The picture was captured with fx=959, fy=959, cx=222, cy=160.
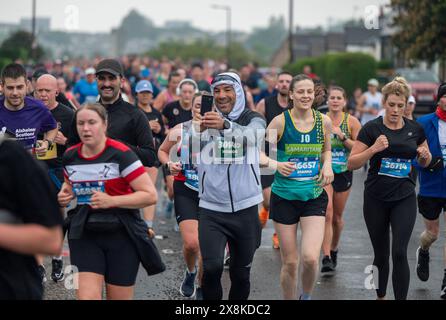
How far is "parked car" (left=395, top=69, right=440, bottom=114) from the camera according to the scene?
35719mm

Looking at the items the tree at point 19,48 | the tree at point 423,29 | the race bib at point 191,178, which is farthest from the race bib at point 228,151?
the tree at point 19,48

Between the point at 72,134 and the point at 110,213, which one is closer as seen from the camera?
Result: the point at 110,213

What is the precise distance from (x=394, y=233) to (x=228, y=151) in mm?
1877

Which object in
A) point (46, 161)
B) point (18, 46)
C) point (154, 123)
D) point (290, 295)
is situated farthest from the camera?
point (18, 46)

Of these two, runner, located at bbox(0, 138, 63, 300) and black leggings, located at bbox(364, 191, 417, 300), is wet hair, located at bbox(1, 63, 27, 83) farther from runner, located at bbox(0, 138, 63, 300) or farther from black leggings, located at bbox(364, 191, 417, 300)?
runner, located at bbox(0, 138, 63, 300)

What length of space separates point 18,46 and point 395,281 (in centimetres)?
5227

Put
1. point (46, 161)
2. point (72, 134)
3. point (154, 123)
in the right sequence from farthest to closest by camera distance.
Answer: point (154, 123)
point (46, 161)
point (72, 134)

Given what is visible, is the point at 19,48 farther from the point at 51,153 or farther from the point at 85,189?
the point at 85,189

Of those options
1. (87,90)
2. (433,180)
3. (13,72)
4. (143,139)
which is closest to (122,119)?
(143,139)

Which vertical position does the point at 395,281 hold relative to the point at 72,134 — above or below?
below
